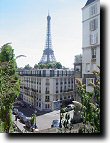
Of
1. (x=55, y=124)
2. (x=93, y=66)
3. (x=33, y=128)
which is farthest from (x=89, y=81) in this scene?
(x=33, y=128)

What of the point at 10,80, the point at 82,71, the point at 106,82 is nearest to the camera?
the point at 10,80

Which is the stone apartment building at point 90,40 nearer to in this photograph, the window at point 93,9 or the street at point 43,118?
the window at point 93,9

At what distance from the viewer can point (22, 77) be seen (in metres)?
2.42

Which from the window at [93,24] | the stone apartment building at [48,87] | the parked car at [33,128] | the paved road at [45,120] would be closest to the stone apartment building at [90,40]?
the window at [93,24]

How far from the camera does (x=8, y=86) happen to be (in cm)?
215

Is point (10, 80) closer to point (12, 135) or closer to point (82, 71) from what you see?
point (12, 135)

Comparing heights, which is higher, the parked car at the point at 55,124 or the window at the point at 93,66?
the window at the point at 93,66

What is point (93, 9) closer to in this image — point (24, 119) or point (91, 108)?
point (91, 108)

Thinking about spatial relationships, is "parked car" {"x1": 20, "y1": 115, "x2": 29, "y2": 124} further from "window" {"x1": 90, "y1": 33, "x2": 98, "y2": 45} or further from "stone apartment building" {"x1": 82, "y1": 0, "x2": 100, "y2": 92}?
"window" {"x1": 90, "y1": 33, "x2": 98, "y2": 45}

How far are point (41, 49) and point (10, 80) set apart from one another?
0.52 m

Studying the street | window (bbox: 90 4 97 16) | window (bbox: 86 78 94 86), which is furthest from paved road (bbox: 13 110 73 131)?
window (bbox: 90 4 97 16)

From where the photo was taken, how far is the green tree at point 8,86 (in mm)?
2162

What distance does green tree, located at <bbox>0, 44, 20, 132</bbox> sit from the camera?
2.16 meters

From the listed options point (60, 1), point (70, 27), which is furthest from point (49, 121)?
point (60, 1)
